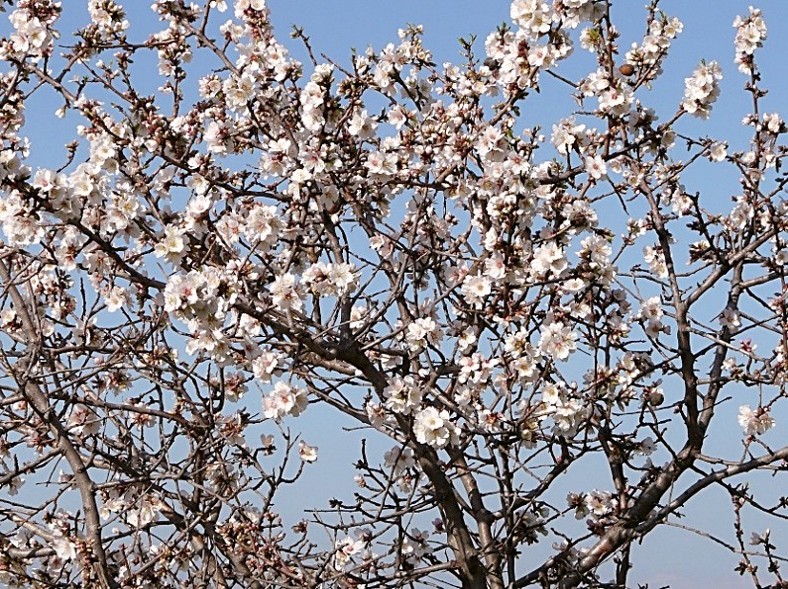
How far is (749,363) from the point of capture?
14.0 ft

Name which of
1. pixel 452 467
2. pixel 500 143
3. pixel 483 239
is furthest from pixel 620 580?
pixel 500 143

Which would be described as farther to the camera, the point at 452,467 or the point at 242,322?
the point at 452,467

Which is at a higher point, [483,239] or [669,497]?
[483,239]

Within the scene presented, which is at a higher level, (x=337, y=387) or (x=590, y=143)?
(x=590, y=143)

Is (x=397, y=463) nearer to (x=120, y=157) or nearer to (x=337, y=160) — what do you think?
(x=337, y=160)

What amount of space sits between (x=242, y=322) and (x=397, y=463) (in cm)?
92

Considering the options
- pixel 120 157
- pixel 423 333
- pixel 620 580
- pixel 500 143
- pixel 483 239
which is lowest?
pixel 620 580

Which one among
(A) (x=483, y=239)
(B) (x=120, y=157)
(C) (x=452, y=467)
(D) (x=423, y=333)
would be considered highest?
(B) (x=120, y=157)

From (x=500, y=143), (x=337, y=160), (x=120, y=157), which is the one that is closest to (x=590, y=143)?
(x=500, y=143)

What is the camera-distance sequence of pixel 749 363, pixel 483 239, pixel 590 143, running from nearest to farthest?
pixel 483 239 → pixel 590 143 → pixel 749 363

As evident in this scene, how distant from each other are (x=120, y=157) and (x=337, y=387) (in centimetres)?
132

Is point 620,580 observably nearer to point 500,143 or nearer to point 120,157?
point 500,143

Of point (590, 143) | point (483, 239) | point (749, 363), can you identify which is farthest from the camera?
point (749, 363)

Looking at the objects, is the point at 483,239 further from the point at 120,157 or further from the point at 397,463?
the point at 120,157
